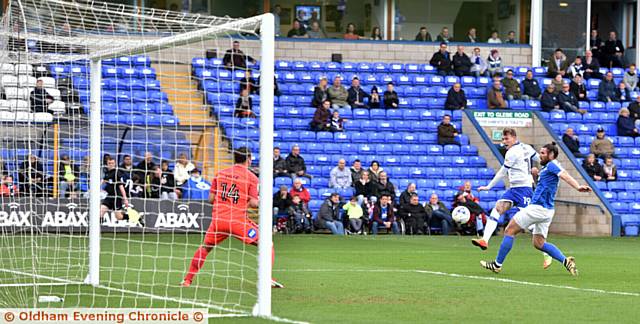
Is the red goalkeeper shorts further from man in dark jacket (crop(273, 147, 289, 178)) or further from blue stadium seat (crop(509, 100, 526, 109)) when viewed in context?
blue stadium seat (crop(509, 100, 526, 109))

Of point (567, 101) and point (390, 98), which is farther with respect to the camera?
point (567, 101)

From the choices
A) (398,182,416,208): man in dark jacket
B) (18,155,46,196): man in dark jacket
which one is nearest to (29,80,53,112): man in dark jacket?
(18,155,46,196): man in dark jacket

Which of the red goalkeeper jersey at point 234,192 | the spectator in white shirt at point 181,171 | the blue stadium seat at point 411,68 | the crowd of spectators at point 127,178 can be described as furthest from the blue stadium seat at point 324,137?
the red goalkeeper jersey at point 234,192

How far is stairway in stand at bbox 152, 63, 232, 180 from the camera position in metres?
20.0

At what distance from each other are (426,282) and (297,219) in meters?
13.1

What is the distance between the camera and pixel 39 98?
48.3 ft

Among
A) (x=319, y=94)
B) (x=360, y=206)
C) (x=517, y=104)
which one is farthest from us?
(x=517, y=104)

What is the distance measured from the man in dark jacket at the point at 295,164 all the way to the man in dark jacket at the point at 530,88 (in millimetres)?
8515

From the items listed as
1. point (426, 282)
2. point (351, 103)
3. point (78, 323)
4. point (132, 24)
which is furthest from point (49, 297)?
point (351, 103)

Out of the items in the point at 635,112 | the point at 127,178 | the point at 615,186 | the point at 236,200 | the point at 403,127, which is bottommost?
Answer: the point at 615,186

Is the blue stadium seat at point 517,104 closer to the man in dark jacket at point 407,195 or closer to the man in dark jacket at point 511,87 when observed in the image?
the man in dark jacket at point 511,87

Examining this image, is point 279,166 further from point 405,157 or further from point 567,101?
point 567,101

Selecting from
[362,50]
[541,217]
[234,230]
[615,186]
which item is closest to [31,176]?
[234,230]

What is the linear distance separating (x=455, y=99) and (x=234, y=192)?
69.0 ft
